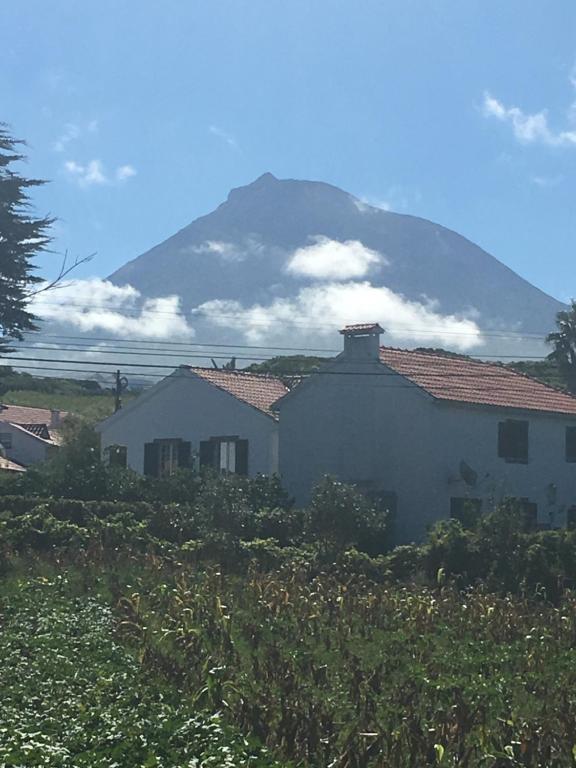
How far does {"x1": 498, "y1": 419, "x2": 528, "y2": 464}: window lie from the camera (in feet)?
128

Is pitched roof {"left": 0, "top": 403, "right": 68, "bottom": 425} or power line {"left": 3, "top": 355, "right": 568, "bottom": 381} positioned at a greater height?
power line {"left": 3, "top": 355, "right": 568, "bottom": 381}

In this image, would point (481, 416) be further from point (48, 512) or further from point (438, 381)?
point (48, 512)

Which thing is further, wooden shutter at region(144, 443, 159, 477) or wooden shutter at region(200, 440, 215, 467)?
wooden shutter at region(144, 443, 159, 477)

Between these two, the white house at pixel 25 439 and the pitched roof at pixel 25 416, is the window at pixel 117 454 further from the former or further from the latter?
the pitched roof at pixel 25 416

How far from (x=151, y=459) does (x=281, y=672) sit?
30.5 metres

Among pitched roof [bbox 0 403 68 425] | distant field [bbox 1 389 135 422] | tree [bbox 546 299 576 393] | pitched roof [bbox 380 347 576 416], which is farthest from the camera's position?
distant field [bbox 1 389 135 422]

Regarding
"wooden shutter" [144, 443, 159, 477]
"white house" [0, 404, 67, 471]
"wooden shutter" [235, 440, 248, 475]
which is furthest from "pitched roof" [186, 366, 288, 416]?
"white house" [0, 404, 67, 471]

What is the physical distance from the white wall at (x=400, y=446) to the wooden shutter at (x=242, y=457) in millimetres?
1564

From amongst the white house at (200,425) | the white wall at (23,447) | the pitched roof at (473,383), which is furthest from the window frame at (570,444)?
the white wall at (23,447)

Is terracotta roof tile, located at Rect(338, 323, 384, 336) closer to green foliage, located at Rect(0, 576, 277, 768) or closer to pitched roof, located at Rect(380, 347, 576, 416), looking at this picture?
pitched roof, located at Rect(380, 347, 576, 416)

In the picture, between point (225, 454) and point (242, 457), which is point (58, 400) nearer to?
point (225, 454)

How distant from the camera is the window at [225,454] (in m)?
39.8

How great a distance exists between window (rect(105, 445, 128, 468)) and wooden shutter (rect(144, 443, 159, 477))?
0.78 meters

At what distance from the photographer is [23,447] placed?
250ft
